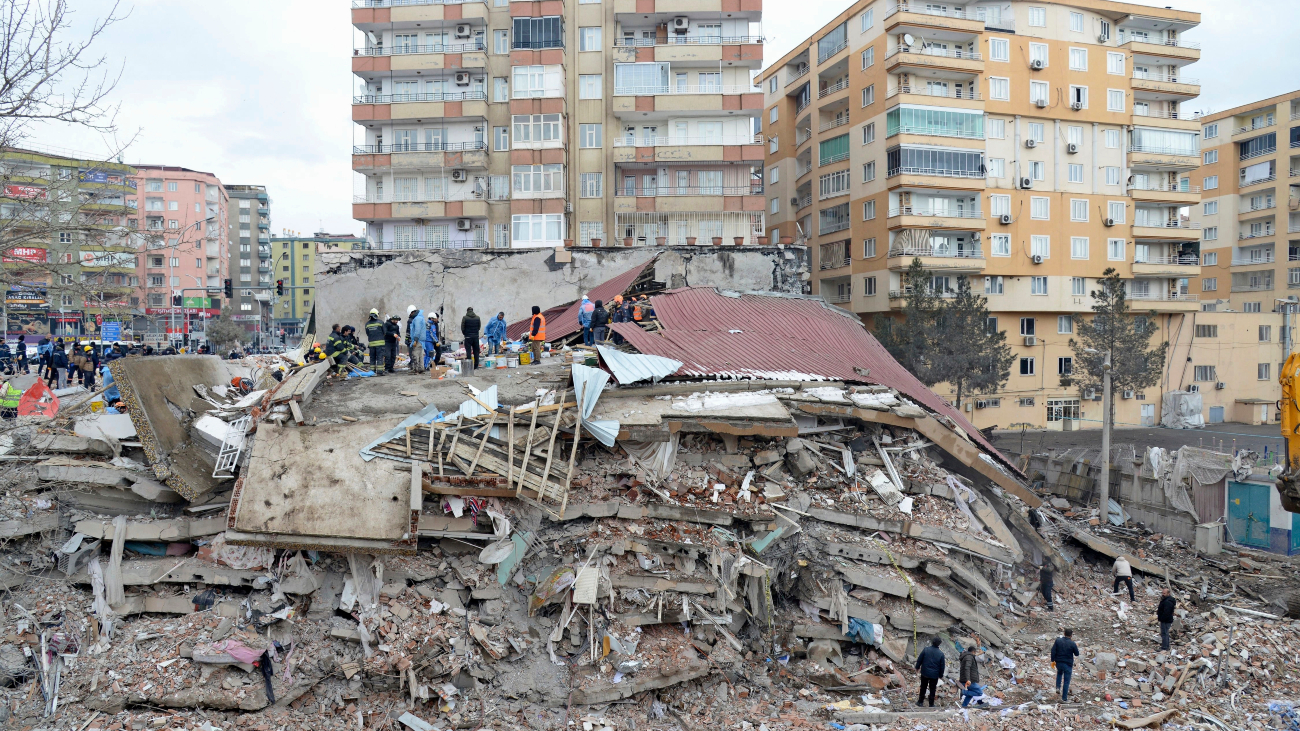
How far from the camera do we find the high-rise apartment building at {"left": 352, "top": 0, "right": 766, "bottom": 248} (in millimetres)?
28875

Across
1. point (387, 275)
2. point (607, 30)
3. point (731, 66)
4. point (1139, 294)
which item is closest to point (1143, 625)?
point (387, 275)

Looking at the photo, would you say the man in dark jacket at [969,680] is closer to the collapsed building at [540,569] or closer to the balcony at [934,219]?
the collapsed building at [540,569]

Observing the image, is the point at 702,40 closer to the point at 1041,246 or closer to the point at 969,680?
the point at 1041,246

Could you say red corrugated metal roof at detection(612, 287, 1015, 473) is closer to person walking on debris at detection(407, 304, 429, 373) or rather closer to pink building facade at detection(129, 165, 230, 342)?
person walking on debris at detection(407, 304, 429, 373)

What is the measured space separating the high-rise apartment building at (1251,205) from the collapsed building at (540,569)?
39.5m

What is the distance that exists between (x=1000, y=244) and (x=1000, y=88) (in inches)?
265

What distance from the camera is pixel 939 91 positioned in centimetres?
3219

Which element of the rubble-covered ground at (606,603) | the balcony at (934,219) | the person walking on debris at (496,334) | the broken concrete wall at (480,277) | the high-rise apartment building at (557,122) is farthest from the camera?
the balcony at (934,219)

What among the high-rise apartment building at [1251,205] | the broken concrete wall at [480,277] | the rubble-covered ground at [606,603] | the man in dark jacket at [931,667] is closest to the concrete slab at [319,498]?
the rubble-covered ground at [606,603]

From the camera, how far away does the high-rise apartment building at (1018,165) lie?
31.6 meters

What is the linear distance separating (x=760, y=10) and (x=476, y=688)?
27.2m

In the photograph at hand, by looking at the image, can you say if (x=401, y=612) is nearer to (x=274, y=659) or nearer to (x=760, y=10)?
(x=274, y=659)

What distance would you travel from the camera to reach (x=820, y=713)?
851cm

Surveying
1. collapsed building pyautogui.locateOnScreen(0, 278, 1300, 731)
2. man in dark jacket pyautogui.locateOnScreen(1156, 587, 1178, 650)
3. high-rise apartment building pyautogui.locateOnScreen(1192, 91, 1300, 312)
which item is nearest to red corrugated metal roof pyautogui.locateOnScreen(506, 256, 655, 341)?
collapsed building pyautogui.locateOnScreen(0, 278, 1300, 731)
